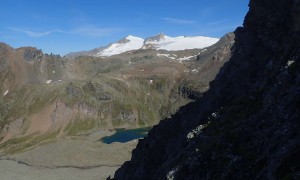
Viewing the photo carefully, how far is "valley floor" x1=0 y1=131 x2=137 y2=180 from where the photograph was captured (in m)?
139

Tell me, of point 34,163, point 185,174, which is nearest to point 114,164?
point 34,163

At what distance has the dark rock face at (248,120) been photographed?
27734 mm

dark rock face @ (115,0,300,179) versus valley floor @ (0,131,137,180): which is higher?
dark rock face @ (115,0,300,179)

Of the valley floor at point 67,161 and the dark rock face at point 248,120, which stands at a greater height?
the dark rock face at point 248,120

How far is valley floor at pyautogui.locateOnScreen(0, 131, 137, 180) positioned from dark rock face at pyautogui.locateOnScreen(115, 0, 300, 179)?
7315 cm

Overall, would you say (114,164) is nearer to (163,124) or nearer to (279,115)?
(163,124)

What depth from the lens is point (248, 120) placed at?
34.4m

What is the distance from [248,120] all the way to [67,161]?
433 ft

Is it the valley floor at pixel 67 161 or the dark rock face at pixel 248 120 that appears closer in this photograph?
the dark rock face at pixel 248 120

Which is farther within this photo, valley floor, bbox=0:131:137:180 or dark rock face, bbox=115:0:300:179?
valley floor, bbox=0:131:137:180

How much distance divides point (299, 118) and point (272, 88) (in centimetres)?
795

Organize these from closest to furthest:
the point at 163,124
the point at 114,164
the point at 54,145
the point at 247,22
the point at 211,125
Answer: the point at 211,125
the point at 247,22
the point at 163,124
the point at 114,164
the point at 54,145

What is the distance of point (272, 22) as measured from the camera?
50.8 m

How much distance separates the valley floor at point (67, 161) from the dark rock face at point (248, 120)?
2880 inches
